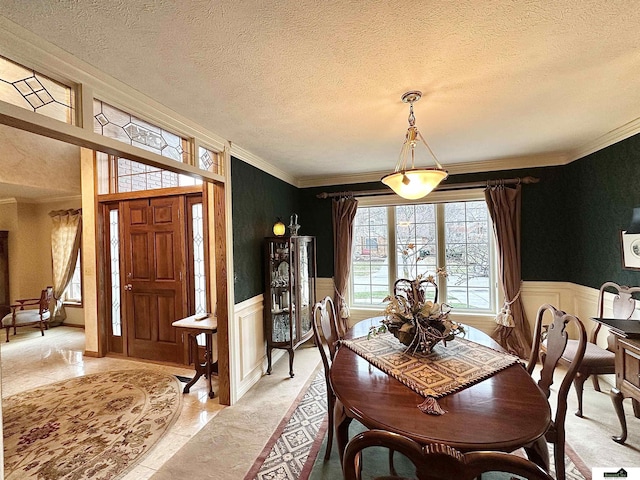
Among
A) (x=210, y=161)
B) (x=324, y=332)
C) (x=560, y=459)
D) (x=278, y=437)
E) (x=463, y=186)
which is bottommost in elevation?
(x=278, y=437)

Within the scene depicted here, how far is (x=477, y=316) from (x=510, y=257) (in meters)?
0.89

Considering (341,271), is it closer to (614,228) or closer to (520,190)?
(520,190)

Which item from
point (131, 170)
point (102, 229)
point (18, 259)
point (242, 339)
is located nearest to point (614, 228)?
point (242, 339)

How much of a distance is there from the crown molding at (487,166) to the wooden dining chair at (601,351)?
1.58 metres

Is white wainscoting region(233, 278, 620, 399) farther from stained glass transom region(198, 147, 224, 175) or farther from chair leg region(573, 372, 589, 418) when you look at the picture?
stained glass transom region(198, 147, 224, 175)

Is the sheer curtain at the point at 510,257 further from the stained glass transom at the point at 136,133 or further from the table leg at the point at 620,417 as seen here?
the stained glass transom at the point at 136,133

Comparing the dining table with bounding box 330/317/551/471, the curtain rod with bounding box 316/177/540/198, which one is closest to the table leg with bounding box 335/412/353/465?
the dining table with bounding box 330/317/551/471

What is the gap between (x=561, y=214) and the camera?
3.55m

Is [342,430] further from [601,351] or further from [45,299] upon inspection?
[45,299]

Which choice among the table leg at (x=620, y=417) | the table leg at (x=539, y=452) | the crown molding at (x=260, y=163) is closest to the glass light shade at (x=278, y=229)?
the crown molding at (x=260, y=163)

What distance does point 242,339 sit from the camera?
296 centimetres

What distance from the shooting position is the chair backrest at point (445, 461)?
0.66m

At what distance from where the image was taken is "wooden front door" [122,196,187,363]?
11.8ft

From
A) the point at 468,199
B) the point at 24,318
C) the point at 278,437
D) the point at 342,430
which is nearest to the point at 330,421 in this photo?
the point at 342,430
